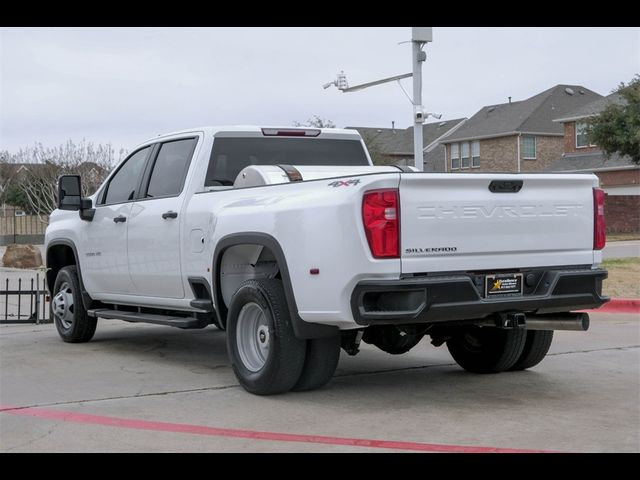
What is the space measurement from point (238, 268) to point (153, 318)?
1396mm

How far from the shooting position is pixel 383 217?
616 cm

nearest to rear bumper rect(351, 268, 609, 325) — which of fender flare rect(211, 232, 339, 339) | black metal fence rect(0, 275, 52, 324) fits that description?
fender flare rect(211, 232, 339, 339)

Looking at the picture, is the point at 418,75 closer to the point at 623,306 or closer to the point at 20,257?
the point at 623,306

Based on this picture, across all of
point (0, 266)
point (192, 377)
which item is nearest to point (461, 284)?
point (192, 377)

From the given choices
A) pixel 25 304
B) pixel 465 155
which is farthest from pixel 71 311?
pixel 465 155

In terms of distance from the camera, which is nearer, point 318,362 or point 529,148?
point 318,362

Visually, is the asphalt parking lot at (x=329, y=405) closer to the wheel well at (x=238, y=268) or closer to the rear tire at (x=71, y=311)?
the rear tire at (x=71, y=311)

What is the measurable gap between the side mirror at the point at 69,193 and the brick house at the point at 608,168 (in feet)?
118

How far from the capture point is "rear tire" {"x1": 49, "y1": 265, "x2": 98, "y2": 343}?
1020cm

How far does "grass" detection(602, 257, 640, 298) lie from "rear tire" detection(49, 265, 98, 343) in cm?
758

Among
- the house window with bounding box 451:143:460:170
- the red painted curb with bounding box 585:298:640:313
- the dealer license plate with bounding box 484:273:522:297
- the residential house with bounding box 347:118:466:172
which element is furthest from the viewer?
the residential house with bounding box 347:118:466:172

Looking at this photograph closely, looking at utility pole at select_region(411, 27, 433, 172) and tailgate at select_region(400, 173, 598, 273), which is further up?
utility pole at select_region(411, 27, 433, 172)

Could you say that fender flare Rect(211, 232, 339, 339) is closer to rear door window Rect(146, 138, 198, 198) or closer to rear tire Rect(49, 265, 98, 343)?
rear door window Rect(146, 138, 198, 198)

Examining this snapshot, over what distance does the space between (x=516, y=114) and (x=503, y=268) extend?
51700 mm
